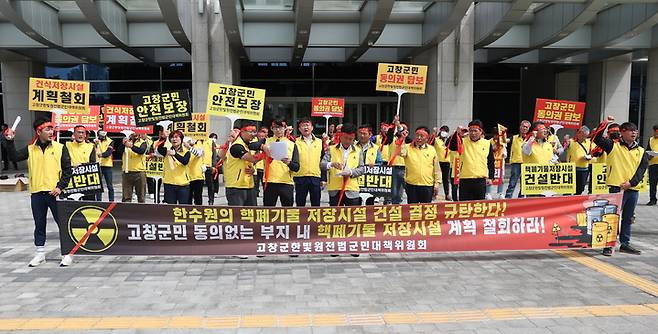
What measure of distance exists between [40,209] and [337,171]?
3.88 m

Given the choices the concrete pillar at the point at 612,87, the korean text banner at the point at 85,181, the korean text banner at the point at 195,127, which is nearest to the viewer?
the korean text banner at the point at 85,181

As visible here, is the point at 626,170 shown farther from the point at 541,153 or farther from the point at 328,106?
the point at 328,106

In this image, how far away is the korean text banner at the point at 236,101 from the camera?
7.92m

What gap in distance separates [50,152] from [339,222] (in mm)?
3820

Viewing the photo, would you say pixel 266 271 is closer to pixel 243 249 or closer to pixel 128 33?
pixel 243 249

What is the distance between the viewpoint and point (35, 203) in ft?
21.2

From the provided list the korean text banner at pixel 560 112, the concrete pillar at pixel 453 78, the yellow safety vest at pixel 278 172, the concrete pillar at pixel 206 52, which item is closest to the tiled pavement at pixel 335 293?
the yellow safety vest at pixel 278 172

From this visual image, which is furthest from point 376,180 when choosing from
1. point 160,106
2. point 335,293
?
point 160,106

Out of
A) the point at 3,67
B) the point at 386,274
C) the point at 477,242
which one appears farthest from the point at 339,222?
the point at 3,67

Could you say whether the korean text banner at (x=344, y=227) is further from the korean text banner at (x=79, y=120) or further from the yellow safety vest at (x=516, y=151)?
the korean text banner at (x=79, y=120)

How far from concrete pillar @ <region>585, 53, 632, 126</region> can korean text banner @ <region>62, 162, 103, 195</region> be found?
20.3 m

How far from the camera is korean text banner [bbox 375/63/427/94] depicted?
31.7ft

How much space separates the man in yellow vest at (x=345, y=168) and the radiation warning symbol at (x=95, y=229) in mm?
2839

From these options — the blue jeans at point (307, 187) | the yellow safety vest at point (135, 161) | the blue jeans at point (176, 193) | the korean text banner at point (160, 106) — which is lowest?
the blue jeans at point (176, 193)
